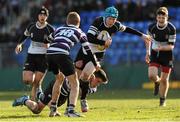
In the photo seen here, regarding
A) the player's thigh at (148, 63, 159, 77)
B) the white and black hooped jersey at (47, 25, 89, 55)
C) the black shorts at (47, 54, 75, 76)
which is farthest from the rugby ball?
the black shorts at (47, 54, 75, 76)

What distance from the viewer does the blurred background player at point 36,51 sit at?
21.7 m

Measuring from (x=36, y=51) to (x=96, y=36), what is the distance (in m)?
2.49

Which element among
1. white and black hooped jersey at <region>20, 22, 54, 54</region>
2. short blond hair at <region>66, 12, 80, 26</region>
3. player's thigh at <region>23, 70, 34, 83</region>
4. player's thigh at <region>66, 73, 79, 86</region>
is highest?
short blond hair at <region>66, 12, 80, 26</region>

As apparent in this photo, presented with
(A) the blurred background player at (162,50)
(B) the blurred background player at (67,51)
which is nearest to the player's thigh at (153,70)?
(A) the blurred background player at (162,50)

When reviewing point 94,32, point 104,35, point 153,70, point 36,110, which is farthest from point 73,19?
point 153,70

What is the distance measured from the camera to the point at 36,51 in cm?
2197

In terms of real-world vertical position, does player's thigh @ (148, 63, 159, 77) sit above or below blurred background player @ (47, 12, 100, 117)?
below

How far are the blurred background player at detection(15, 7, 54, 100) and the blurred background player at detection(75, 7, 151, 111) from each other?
1.70 meters

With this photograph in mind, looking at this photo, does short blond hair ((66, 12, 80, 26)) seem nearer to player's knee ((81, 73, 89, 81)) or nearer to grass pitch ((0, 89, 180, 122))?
grass pitch ((0, 89, 180, 122))

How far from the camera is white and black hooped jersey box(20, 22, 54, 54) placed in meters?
21.7

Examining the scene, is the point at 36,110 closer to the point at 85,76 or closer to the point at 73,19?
the point at 85,76

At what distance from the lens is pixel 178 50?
34156 millimetres

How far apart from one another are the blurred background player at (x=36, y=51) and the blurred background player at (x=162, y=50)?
3.02 metres

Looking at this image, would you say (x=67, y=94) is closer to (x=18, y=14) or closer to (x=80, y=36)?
(x=80, y=36)
